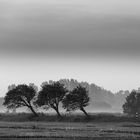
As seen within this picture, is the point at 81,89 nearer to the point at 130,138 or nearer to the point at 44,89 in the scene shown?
the point at 44,89

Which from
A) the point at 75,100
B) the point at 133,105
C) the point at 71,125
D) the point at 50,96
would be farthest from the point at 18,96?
the point at 71,125

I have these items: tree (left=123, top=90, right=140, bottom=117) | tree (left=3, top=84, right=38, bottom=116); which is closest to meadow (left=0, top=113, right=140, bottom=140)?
tree (left=3, top=84, right=38, bottom=116)

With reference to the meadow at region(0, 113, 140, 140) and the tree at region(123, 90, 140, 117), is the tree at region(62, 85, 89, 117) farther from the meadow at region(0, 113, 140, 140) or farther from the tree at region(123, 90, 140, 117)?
the tree at region(123, 90, 140, 117)

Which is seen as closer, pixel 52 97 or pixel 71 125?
pixel 71 125

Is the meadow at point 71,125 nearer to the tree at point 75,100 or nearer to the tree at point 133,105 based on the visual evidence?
the tree at point 75,100

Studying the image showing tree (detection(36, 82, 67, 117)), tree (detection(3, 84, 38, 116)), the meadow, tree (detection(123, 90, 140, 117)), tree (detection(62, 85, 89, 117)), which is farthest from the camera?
tree (detection(123, 90, 140, 117))

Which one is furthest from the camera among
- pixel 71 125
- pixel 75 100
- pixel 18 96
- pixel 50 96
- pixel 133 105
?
pixel 133 105

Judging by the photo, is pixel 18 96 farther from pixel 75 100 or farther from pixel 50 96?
pixel 75 100

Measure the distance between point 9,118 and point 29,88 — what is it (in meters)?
12.9

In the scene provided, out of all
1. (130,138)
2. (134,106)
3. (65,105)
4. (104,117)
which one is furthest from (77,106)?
(130,138)

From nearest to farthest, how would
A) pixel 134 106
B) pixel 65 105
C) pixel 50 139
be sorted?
pixel 50 139, pixel 65 105, pixel 134 106

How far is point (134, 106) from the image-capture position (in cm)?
15300

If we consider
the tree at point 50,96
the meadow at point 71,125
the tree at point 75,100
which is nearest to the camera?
the meadow at point 71,125

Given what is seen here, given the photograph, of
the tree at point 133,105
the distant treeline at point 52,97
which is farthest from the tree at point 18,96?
the tree at point 133,105
